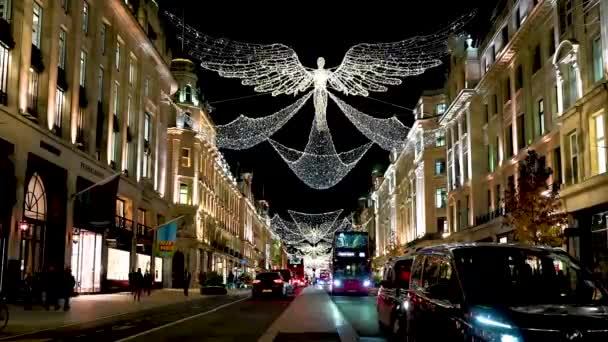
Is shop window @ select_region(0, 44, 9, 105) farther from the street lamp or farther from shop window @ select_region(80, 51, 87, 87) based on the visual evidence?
shop window @ select_region(80, 51, 87, 87)

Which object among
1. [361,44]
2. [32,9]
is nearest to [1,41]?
[32,9]

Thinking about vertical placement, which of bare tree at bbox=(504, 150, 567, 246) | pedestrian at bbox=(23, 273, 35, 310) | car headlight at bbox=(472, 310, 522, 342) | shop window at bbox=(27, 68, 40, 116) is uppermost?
shop window at bbox=(27, 68, 40, 116)

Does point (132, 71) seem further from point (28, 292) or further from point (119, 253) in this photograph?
point (28, 292)

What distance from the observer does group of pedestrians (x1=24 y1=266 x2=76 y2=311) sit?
84.4ft

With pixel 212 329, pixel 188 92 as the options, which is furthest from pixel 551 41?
pixel 188 92

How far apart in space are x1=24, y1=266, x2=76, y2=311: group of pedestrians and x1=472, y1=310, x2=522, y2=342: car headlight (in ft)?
69.3

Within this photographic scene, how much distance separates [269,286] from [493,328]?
3359 centimetres

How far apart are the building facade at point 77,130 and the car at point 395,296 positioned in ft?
63.2

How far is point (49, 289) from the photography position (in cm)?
2586

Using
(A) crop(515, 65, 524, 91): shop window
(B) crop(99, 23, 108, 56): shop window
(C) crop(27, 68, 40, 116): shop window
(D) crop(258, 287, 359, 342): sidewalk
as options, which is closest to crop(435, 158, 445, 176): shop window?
(A) crop(515, 65, 524, 91): shop window

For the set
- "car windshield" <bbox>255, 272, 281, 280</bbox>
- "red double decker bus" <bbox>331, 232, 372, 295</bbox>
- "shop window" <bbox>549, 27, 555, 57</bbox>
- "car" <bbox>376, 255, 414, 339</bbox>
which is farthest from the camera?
"red double decker bus" <bbox>331, 232, 372, 295</bbox>

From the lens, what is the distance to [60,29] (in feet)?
115

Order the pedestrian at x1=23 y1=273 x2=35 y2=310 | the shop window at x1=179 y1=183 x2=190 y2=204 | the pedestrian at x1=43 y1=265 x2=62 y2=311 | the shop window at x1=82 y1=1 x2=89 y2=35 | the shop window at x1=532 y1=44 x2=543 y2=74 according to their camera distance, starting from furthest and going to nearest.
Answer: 1. the shop window at x1=179 y1=183 x2=190 y2=204
2. the shop window at x1=82 y1=1 x2=89 y2=35
3. the shop window at x1=532 y1=44 x2=543 y2=74
4. the pedestrian at x1=23 y1=273 x2=35 y2=310
5. the pedestrian at x1=43 y1=265 x2=62 y2=311

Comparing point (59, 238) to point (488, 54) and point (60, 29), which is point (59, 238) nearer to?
point (60, 29)
